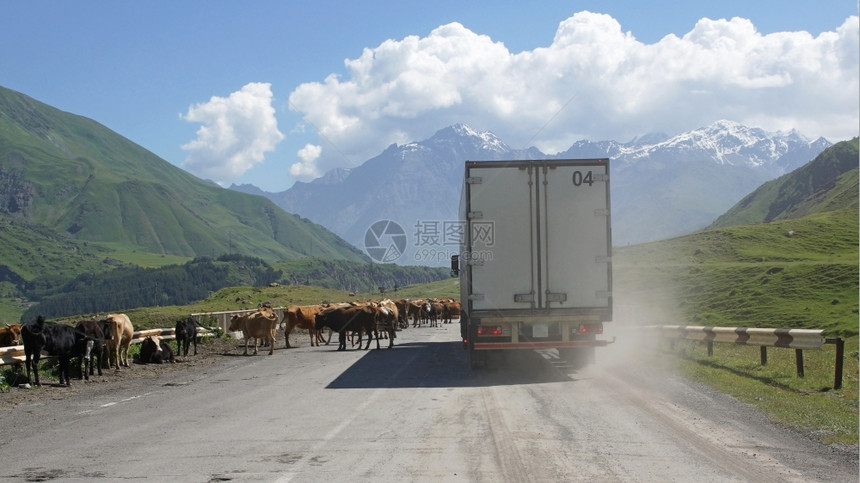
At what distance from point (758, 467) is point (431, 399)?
258 inches

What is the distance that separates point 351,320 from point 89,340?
1048cm

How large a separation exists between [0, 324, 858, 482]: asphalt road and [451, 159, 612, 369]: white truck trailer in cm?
107

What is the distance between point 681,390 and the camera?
49.3 feet

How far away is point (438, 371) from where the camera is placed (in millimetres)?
19500

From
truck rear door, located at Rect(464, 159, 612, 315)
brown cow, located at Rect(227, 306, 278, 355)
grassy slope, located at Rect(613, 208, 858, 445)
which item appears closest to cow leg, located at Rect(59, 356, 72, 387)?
brown cow, located at Rect(227, 306, 278, 355)

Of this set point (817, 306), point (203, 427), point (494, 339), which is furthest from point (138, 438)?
point (817, 306)

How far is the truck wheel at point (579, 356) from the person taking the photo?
1974 cm

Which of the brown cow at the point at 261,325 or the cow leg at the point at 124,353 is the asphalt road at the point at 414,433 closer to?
the cow leg at the point at 124,353

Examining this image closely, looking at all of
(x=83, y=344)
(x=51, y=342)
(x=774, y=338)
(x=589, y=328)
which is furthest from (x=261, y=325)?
(x=774, y=338)

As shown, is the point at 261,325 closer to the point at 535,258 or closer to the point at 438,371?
the point at 438,371

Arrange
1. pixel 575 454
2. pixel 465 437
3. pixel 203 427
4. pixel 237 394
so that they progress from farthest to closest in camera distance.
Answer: pixel 237 394 < pixel 203 427 < pixel 465 437 < pixel 575 454

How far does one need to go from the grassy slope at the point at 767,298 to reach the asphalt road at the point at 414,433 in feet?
3.86

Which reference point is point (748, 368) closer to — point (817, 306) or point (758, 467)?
point (758, 467)

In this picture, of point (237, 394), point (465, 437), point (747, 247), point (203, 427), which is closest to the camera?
point (465, 437)
